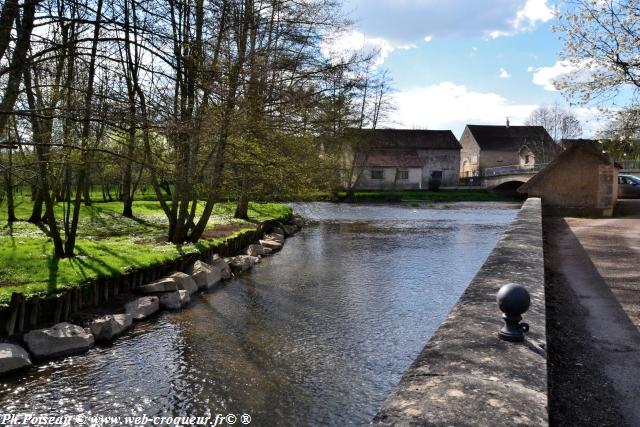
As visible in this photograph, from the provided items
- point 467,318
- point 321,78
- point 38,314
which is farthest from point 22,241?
point 467,318

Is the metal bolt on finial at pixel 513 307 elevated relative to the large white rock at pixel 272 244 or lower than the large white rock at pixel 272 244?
elevated

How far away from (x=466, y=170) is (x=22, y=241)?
3196 inches

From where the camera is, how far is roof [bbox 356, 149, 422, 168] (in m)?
66.7

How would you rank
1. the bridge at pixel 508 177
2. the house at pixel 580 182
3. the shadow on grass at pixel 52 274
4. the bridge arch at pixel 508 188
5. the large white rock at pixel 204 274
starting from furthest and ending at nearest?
the bridge arch at pixel 508 188, the bridge at pixel 508 177, the house at pixel 580 182, the large white rock at pixel 204 274, the shadow on grass at pixel 52 274

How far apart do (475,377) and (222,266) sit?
12060mm

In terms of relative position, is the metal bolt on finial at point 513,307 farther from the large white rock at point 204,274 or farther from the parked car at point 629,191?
the parked car at point 629,191

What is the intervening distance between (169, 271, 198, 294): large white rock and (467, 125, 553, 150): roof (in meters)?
75.2

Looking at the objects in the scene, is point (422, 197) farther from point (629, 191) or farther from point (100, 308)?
point (100, 308)

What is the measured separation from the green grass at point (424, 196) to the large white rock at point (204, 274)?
3600 centimetres

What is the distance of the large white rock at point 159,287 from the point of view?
11.9 metres

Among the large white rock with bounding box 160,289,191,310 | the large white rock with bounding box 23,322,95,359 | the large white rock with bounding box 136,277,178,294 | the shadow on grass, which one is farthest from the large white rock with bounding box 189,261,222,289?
the large white rock with bounding box 23,322,95,359

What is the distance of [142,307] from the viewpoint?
10.7m

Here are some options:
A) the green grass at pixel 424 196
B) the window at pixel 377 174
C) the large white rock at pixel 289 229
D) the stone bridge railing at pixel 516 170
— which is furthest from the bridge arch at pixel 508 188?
the large white rock at pixel 289 229

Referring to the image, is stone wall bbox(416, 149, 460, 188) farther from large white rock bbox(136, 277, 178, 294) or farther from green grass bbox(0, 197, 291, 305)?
large white rock bbox(136, 277, 178, 294)
